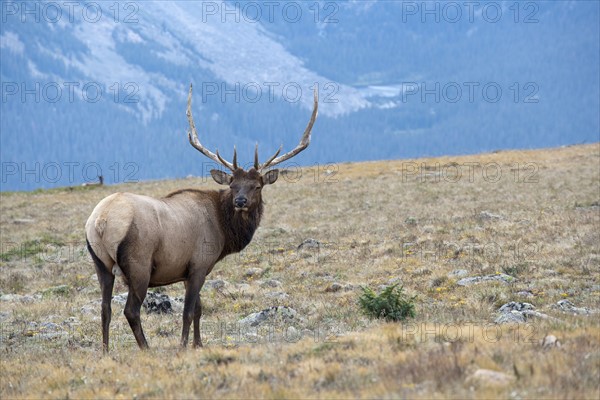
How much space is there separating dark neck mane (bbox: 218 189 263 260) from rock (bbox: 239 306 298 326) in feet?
4.00

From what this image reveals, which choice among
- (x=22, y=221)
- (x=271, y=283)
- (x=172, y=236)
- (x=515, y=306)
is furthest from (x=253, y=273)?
(x=22, y=221)

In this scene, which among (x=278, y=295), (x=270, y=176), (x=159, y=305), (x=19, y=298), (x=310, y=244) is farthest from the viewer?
(x=310, y=244)

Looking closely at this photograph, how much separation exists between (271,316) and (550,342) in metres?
5.80

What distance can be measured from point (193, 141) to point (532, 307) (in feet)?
21.5

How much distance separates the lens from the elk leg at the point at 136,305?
39.0ft

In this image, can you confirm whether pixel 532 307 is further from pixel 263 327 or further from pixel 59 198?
pixel 59 198

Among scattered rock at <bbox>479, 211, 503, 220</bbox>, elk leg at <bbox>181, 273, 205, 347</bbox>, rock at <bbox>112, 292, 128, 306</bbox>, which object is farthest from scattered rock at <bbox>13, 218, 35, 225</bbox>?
elk leg at <bbox>181, 273, 205, 347</bbox>

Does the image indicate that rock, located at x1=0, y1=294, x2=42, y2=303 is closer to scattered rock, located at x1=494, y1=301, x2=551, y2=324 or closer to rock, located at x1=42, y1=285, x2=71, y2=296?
rock, located at x1=42, y1=285, x2=71, y2=296

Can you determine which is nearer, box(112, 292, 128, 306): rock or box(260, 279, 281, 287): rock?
box(112, 292, 128, 306): rock

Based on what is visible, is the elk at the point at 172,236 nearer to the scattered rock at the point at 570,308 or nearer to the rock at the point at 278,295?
the rock at the point at 278,295

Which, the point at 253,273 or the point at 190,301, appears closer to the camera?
the point at 190,301

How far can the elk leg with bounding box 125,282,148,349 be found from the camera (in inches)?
468

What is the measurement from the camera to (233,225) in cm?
1403

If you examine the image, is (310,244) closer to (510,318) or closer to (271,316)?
(271,316)
